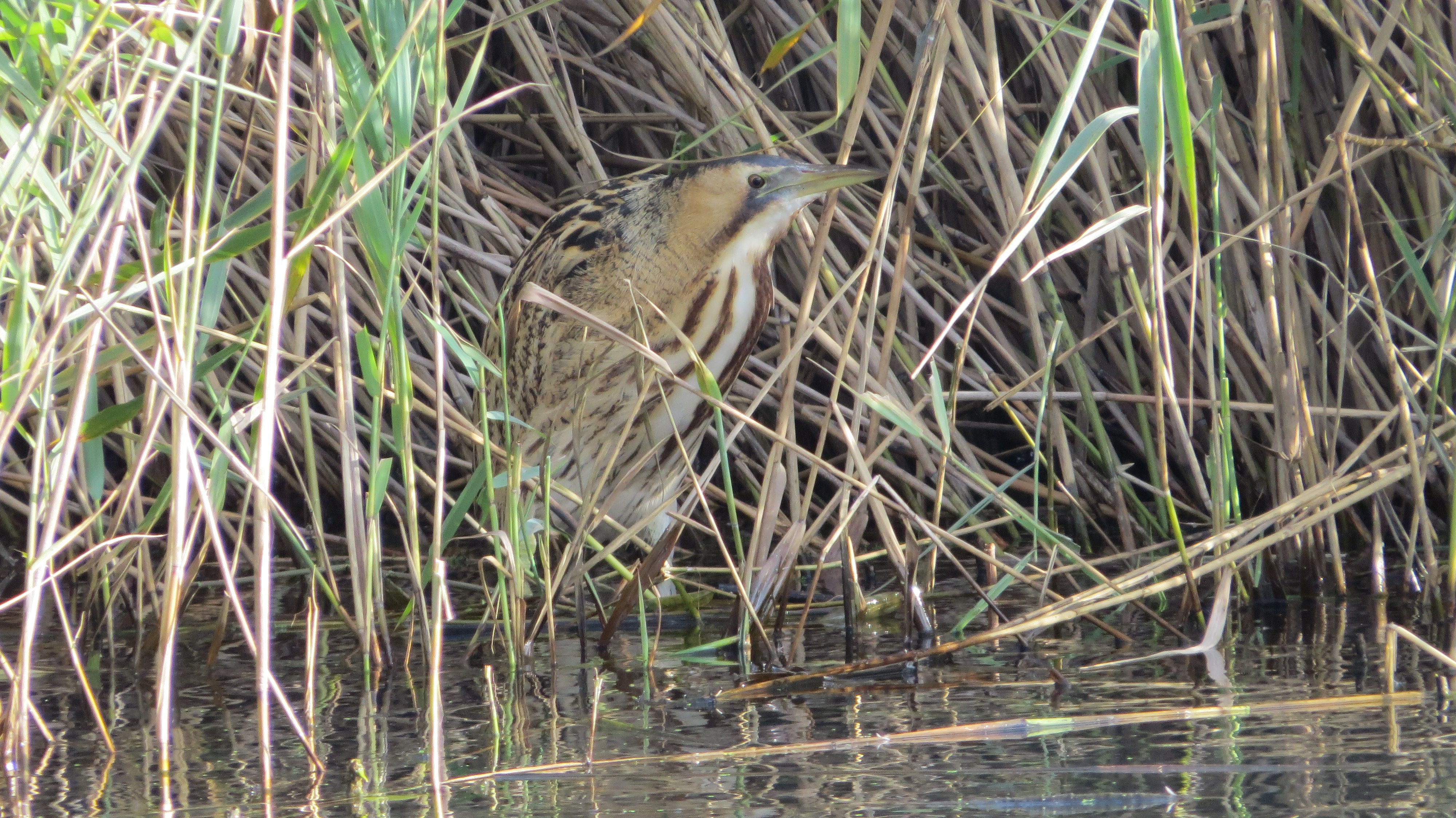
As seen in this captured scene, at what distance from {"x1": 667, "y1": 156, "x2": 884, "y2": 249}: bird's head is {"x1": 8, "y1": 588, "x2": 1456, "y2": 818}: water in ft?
2.41

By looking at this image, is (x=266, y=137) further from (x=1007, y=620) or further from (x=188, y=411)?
(x=1007, y=620)

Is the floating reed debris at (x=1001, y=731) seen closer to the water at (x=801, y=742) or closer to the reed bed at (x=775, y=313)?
the water at (x=801, y=742)

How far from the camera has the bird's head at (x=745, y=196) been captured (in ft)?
8.38

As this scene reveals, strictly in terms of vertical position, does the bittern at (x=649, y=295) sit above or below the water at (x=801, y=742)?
above

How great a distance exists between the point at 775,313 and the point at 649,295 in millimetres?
400

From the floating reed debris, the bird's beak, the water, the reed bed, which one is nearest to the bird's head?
the bird's beak

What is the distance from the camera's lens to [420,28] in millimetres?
1753

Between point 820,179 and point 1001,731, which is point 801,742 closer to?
point 1001,731

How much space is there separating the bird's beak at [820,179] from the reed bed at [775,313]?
124 millimetres

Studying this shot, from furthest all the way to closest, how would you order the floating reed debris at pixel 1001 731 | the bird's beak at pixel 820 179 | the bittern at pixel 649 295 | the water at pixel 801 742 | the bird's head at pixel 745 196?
the bittern at pixel 649 295 → the bird's head at pixel 745 196 → the bird's beak at pixel 820 179 → the floating reed debris at pixel 1001 731 → the water at pixel 801 742

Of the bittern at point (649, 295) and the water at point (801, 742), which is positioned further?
the bittern at point (649, 295)

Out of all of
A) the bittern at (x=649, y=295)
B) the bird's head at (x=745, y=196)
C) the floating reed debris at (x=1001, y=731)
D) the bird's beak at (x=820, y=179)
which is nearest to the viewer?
the floating reed debris at (x=1001, y=731)

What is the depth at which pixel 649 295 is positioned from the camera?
9.22ft

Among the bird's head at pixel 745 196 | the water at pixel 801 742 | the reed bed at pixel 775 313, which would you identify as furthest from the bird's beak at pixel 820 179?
the water at pixel 801 742
